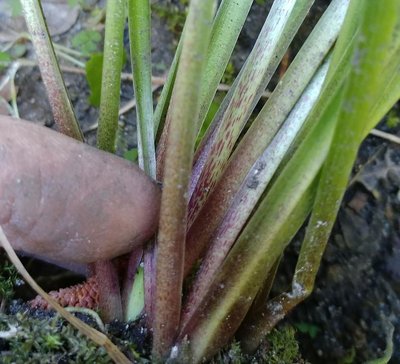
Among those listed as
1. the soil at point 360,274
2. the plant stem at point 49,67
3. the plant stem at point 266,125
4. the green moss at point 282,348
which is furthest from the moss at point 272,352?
the plant stem at point 49,67

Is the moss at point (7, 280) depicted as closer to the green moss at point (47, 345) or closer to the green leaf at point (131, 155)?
the green moss at point (47, 345)

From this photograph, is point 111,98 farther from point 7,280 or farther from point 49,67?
point 7,280

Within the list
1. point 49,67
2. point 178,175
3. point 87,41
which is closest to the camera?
point 178,175

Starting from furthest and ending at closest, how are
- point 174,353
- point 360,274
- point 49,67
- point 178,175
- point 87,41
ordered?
point 87,41
point 360,274
point 49,67
point 174,353
point 178,175

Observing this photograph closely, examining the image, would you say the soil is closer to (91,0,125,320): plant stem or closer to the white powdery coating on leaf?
(91,0,125,320): plant stem

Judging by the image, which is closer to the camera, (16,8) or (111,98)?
(111,98)

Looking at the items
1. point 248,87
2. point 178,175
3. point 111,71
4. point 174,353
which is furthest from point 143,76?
point 174,353

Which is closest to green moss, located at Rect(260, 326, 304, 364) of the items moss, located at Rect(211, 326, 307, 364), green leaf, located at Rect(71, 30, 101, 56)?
moss, located at Rect(211, 326, 307, 364)
